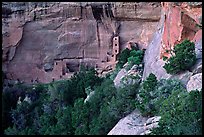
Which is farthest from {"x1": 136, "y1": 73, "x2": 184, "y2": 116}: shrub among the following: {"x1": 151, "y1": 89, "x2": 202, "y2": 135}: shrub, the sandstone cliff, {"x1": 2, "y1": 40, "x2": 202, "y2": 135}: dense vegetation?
{"x1": 151, "y1": 89, "x2": 202, "y2": 135}: shrub

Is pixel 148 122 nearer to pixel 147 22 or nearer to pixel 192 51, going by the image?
pixel 192 51

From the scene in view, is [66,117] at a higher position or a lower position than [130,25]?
lower

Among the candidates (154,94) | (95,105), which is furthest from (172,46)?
(154,94)

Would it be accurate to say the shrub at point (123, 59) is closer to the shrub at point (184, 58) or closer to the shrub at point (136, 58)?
the shrub at point (136, 58)

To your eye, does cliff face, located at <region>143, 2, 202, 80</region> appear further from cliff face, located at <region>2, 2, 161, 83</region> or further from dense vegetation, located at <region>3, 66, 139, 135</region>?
cliff face, located at <region>2, 2, 161, 83</region>

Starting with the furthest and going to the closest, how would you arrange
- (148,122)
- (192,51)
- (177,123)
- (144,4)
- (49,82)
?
(49,82) < (144,4) < (192,51) < (148,122) < (177,123)

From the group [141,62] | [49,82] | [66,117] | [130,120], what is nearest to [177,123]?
[130,120]
